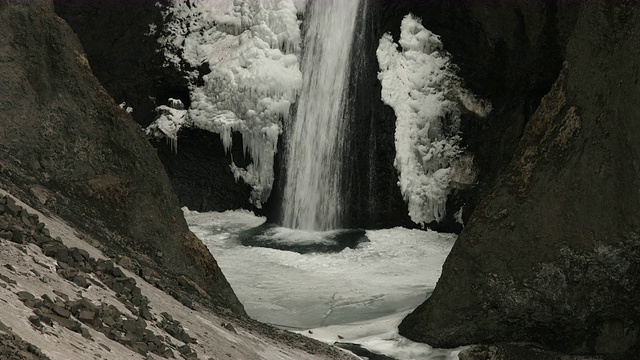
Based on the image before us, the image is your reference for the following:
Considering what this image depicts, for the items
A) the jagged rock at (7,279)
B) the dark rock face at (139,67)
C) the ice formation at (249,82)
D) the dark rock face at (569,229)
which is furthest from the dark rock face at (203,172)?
the jagged rock at (7,279)

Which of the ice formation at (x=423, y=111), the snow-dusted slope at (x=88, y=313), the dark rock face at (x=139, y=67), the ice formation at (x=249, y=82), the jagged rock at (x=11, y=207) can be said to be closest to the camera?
the snow-dusted slope at (x=88, y=313)

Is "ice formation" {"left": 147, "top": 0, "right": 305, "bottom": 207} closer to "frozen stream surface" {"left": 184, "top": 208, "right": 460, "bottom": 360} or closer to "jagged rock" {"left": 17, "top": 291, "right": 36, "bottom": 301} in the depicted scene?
"frozen stream surface" {"left": 184, "top": 208, "right": 460, "bottom": 360}

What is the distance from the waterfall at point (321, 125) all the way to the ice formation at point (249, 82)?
31 centimetres

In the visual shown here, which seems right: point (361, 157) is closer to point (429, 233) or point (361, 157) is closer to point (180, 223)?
point (429, 233)

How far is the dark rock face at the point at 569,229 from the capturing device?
986cm

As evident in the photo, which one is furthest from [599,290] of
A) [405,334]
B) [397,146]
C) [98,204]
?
[397,146]

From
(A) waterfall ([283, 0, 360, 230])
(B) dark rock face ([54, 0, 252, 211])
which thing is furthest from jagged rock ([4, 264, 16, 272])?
(B) dark rock face ([54, 0, 252, 211])

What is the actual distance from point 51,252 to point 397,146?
36.7 feet

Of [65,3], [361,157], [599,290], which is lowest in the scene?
[599,290]

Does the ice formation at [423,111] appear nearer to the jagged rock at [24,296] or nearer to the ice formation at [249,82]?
the ice formation at [249,82]

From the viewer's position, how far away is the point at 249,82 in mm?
18375

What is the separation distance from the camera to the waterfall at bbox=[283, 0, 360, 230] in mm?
17719

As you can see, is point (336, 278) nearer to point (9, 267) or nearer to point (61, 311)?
point (9, 267)

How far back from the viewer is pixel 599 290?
10086mm
